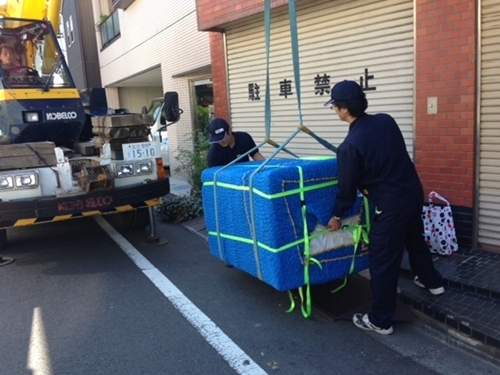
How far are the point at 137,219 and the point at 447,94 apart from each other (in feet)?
14.0

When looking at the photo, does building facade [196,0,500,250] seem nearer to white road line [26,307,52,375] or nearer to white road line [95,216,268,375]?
white road line [95,216,268,375]

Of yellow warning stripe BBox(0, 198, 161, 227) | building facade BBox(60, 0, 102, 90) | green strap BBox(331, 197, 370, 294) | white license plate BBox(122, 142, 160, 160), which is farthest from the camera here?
building facade BBox(60, 0, 102, 90)

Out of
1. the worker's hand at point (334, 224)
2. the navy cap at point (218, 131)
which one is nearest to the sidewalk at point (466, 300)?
the worker's hand at point (334, 224)

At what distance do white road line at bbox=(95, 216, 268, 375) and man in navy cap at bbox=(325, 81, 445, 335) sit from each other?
3.32ft

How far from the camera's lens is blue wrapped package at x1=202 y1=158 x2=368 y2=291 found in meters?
3.38

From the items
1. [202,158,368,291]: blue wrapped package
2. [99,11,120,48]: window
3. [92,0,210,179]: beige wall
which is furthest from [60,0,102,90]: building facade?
[202,158,368,291]: blue wrapped package

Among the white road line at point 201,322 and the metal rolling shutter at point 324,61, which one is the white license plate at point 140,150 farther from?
the metal rolling shutter at point 324,61

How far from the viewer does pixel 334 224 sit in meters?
3.45

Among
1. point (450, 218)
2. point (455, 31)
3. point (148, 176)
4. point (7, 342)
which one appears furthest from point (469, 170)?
point (7, 342)

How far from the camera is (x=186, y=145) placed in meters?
10.7

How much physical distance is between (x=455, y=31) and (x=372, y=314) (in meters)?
2.87

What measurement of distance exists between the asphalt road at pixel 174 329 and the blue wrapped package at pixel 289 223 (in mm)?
438

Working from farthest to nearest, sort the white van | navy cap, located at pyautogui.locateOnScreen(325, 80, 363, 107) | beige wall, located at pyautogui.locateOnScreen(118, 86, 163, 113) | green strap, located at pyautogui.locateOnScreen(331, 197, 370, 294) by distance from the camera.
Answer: beige wall, located at pyautogui.locateOnScreen(118, 86, 163, 113) → the white van → green strap, located at pyautogui.locateOnScreen(331, 197, 370, 294) → navy cap, located at pyautogui.locateOnScreen(325, 80, 363, 107)

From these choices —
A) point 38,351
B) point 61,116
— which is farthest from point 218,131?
point 61,116
